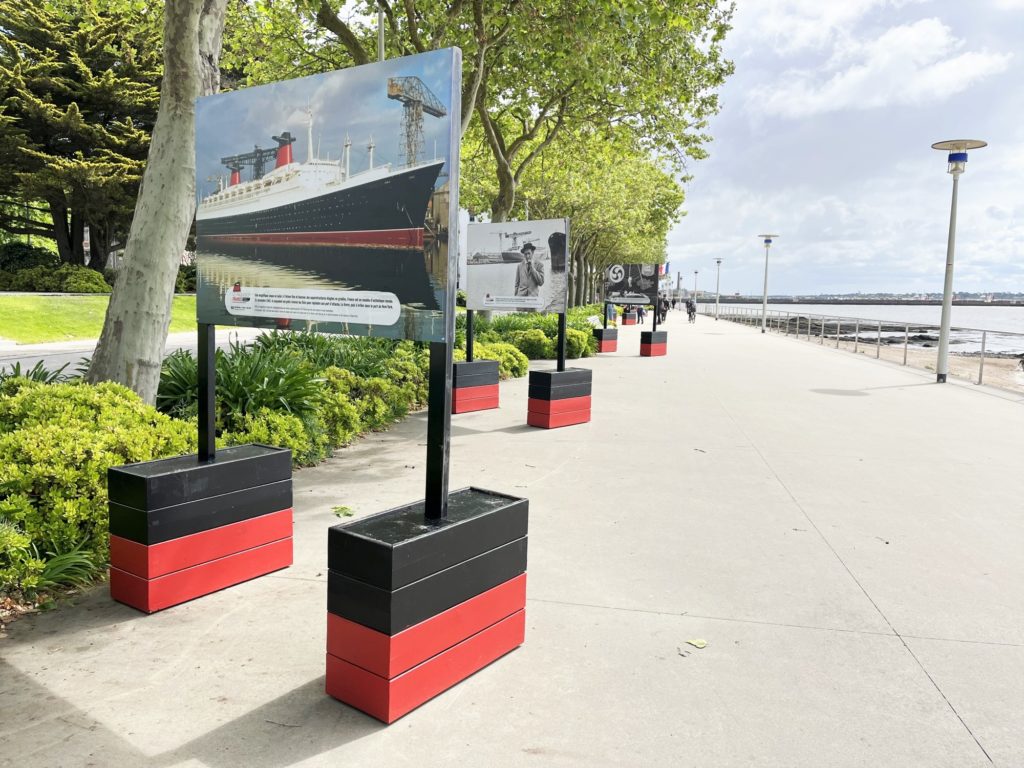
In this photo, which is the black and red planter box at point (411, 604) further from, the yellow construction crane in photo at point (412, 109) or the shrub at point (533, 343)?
the shrub at point (533, 343)

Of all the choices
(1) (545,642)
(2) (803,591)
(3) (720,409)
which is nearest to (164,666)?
(1) (545,642)

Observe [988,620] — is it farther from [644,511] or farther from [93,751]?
[93,751]

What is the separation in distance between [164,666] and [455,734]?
1.37 metres

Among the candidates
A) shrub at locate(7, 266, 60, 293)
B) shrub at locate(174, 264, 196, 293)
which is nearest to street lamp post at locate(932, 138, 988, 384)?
shrub at locate(174, 264, 196, 293)

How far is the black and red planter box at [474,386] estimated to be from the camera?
33.4 ft

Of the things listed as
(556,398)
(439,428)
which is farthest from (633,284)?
(439,428)

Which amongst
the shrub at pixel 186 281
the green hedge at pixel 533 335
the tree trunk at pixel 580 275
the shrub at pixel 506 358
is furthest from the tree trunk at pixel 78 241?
the shrub at pixel 506 358

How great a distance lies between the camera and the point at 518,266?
398 inches

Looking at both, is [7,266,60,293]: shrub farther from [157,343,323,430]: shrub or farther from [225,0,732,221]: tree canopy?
[157,343,323,430]: shrub

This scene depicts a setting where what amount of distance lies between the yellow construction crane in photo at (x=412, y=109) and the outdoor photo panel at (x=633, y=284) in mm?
19938

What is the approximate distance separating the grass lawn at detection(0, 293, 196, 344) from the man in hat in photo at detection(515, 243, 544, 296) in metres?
16.3

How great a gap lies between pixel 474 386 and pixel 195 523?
6.69 m

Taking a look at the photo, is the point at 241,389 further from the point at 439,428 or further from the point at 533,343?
the point at 533,343

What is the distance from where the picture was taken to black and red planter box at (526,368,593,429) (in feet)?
30.1
